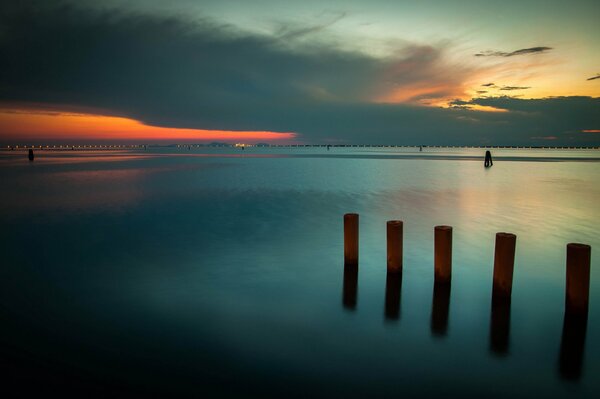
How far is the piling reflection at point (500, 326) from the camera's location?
5.65 meters

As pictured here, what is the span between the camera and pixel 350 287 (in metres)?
7.91

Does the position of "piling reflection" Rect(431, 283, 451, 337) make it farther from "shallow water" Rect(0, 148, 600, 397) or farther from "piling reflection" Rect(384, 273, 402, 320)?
"piling reflection" Rect(384, 273, 402, 320)

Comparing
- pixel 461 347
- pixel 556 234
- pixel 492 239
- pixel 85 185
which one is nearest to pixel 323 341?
pixel 461 347

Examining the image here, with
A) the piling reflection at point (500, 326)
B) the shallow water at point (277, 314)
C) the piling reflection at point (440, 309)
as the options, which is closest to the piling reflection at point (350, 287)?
the shallow water at point (277, 314)

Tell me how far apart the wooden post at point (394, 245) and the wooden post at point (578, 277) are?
260cm

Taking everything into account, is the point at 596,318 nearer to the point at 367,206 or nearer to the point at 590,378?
the point at 590,378

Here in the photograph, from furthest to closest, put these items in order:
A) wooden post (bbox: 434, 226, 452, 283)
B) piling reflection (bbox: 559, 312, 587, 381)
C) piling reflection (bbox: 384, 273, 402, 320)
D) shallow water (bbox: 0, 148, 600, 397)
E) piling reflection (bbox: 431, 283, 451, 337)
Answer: wooden post (bbox: 434, 226, 452, 283) < piling reflection (bbox: 384, 273, 402, 320) < piling reflection (bbox: 431, 283, 451, 337) < piling reflection (bbox: 559, 312, 587, 381) < shallow water (bbox: 0, 148, 600, 397)

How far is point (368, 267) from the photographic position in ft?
29.9

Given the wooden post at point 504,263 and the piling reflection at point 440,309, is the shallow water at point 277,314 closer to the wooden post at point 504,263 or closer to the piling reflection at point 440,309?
the piling reflection at point 440,309

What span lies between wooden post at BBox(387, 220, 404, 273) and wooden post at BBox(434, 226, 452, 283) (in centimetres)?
67

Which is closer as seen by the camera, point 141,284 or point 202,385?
point 202,385

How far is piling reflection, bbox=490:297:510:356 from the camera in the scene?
18.5 feet

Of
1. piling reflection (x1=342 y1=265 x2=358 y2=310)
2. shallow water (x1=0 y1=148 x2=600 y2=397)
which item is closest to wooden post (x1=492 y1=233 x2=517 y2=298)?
shallow water (x1=0 y1=148 x2=600 y2=397)

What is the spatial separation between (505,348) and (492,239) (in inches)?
284
